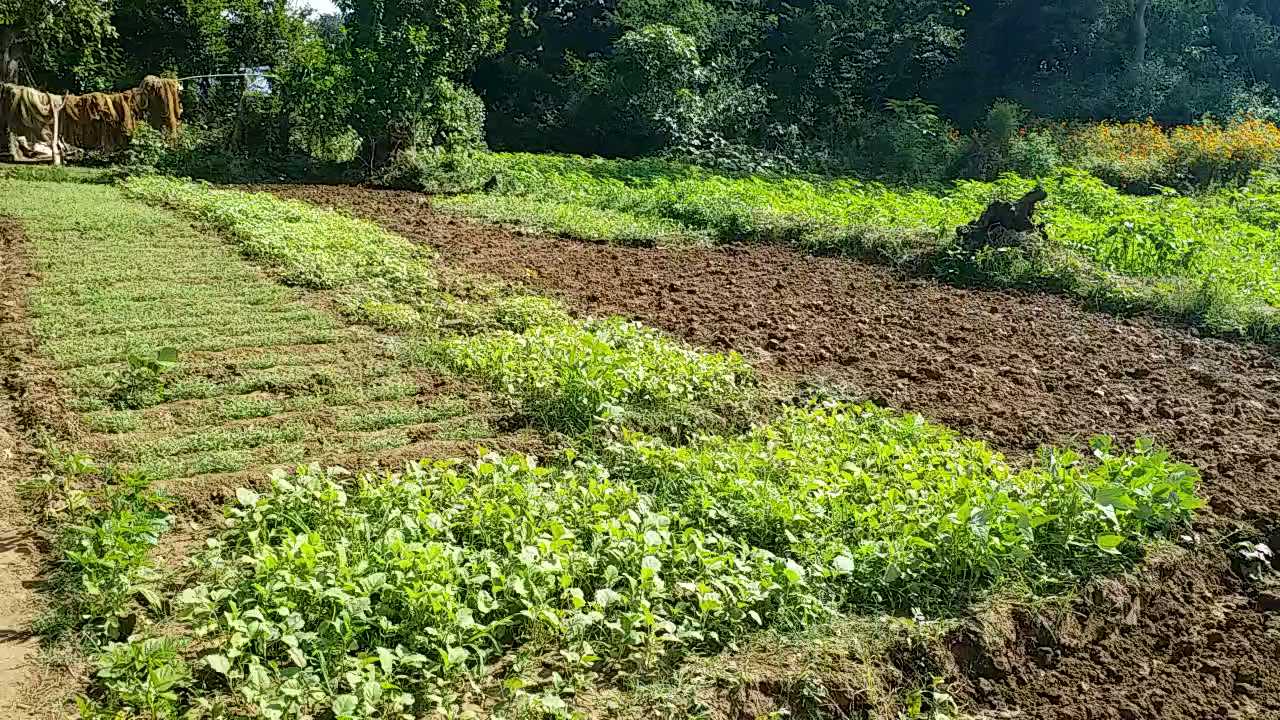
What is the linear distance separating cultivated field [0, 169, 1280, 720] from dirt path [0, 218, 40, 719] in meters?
0.02

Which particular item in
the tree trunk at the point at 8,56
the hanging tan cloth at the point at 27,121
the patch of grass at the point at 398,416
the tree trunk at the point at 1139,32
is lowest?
the patch of grass at the point at 398,416

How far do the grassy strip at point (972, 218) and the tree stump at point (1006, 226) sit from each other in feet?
0.54

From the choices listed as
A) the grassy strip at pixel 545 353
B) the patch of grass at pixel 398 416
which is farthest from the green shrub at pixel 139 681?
the grassy strip at pixel 545 353

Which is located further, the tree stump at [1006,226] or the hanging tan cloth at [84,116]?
the hanging tan cloth at [84,116]

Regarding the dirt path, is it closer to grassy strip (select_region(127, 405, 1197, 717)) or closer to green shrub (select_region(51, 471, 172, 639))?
green shrub (select_region(51, 471, 172, 639))

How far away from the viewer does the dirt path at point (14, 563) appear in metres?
Answer: 2.88

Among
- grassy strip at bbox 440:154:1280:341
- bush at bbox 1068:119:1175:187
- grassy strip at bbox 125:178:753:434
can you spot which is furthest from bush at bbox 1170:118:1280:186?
grassy strip at bbox 125:178:753:434

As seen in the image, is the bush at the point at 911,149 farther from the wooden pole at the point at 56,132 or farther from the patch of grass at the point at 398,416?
the patch of grass at the point at 398,416

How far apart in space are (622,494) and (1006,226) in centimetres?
673

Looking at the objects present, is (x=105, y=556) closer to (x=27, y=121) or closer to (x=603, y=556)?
(x=603, y=556)

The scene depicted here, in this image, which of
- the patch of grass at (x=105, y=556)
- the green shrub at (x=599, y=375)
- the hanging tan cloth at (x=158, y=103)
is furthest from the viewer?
the hanging tan cloth at (x=158, y=103)

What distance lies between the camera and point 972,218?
1084cm

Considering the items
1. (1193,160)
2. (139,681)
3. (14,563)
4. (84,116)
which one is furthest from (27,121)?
(1193,160)

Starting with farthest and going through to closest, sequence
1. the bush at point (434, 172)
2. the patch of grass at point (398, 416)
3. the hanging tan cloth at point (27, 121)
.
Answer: the hanging tan cloth at point (27, 121)
the bush at point (434, 172)
the patch of grass at point (398, 416)
